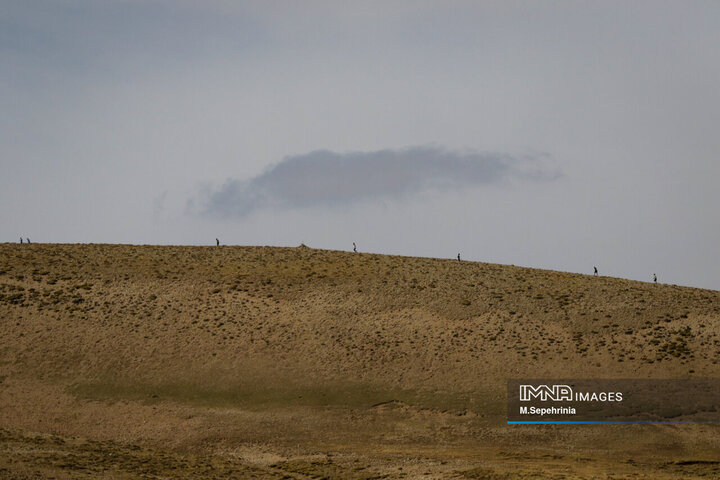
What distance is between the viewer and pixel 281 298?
68812 mm

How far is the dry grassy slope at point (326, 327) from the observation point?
5706cm

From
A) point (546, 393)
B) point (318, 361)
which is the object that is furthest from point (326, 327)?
point (546, 393)

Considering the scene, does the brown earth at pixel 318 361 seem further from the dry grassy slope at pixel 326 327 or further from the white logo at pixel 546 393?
the white logo at pixel 546 393

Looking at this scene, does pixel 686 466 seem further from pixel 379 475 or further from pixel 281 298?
pixel 281 298

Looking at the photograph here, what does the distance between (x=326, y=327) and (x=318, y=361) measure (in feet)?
16.3

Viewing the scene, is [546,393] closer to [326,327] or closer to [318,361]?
[318,361]

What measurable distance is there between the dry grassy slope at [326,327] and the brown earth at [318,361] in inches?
7.6

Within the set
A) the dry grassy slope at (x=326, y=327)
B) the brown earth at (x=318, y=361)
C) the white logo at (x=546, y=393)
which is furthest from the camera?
the dry grassy slope at (x=326, y=327)

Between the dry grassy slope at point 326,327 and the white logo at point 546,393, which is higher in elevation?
the dry grassy slope at point 326,327

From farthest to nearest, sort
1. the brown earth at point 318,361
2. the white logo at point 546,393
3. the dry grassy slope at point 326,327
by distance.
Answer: the dry grassy slope at point 326,327 → the white logo at point 546,393 → the brown earth at point 318,361

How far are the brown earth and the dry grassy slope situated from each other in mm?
193

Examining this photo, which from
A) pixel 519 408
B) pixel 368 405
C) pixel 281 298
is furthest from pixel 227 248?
pixel 519 408

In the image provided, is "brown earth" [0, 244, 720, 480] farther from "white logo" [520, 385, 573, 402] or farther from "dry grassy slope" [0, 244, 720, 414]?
"white logo" [520, 385, 573, 402]

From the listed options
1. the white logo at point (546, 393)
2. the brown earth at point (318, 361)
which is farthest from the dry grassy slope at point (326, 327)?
the white logo at point (546, 393)
